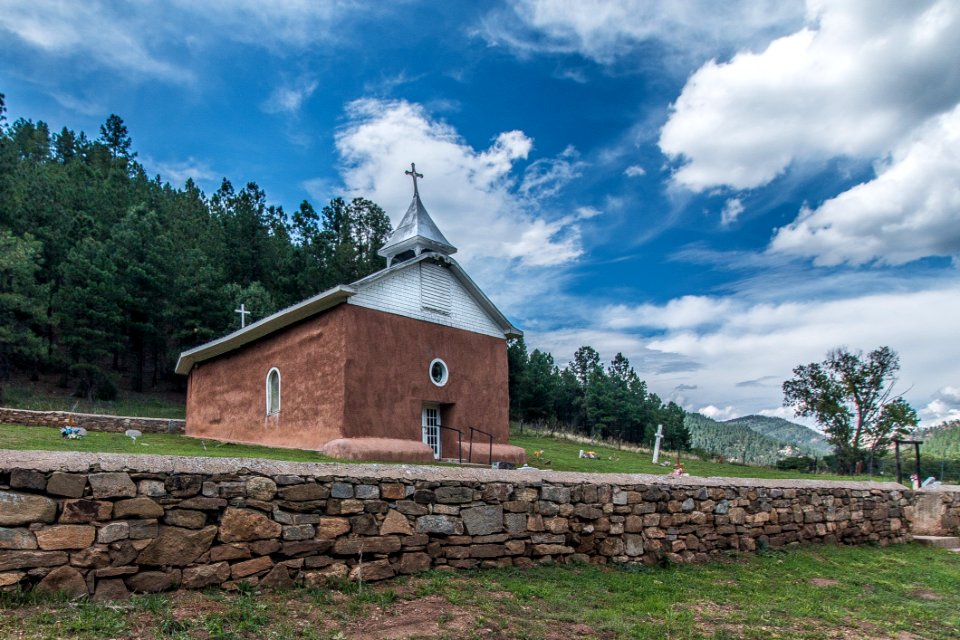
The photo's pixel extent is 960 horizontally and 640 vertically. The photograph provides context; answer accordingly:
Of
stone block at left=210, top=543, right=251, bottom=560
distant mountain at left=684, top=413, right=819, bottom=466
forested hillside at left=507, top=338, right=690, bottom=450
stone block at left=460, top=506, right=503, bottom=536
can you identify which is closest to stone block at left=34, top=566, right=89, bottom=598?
stone block at left=210, top=543, right=251, bottom=560

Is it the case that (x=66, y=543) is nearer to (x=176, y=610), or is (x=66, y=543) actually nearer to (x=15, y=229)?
(x=176, y=610)

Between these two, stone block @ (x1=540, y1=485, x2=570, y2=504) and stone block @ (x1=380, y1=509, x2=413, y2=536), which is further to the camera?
stone block @ (x1=540, y1=485, x2=570, y2=504)

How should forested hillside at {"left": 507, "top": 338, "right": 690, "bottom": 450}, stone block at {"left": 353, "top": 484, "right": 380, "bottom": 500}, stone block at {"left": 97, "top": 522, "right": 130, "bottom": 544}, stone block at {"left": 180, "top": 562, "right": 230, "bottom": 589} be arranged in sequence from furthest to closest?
1. forested hillside at {"left": 507, "top": 338, "right": 690, "bottom": 450}
2. stone block at {"left": 353, "top": 484, "right": 380, "bottom": 500}
3. stone block at {"left": 180, "top": 562, "right": 230, "bottom": 589}
4. stone block at {"left": 97, "top": 522, "right": 130, "bottom": 544}

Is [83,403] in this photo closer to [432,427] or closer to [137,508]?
[432,427]

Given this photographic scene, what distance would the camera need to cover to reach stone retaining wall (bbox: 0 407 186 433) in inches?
736

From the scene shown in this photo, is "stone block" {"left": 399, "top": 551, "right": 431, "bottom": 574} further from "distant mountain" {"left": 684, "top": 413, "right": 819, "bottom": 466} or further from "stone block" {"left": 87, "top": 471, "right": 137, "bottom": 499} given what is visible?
"distant mountain" {"left": 684, "top": 413, "right": 819, "bottom": 466}

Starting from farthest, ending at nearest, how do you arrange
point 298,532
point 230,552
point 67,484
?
point 298,532
point 230,552
point 67,484

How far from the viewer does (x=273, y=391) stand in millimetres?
17688

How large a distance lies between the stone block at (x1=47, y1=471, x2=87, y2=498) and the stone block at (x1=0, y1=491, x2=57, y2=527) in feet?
0.25

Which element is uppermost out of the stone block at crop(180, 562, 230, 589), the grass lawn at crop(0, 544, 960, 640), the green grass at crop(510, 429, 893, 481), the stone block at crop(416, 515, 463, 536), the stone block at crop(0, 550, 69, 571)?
the stone block at crop(0, 550, 69, 571)

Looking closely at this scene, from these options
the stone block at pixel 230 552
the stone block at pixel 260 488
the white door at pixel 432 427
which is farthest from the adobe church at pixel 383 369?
the stone block at pixel 230 552

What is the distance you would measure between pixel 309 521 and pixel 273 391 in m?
13.2

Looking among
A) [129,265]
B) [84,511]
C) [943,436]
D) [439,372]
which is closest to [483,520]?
[84,511]

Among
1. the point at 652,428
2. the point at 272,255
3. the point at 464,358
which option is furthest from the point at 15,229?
the point at 652,428
